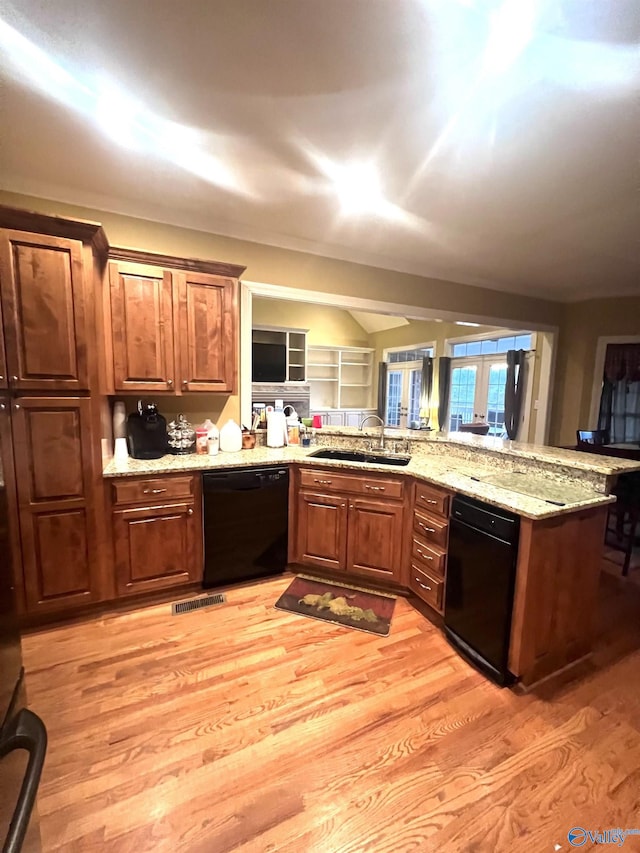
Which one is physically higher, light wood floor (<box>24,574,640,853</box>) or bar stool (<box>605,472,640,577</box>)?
bar stool (<box>605,472,640,577</box>)

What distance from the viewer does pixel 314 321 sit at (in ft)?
24.4

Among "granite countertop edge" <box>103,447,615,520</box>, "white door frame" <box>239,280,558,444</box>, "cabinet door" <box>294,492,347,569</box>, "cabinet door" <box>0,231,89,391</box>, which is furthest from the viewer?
"white door frame" <box>239,280,558,444</box>

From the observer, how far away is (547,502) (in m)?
1.81

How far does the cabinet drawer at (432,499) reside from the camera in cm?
222

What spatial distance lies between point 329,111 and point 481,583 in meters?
2.43

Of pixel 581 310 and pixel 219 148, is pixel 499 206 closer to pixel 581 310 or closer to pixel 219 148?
pixel 219 148

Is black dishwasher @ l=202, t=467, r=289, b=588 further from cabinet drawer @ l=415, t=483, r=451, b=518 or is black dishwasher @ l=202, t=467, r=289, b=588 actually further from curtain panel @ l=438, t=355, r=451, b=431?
curtain panel @ l=438, t=355, r=451, b=431

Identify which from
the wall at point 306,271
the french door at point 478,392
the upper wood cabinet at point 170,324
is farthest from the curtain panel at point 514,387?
the upper wood cabinet at point 170,324

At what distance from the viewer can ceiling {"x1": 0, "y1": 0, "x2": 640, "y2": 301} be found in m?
1.24

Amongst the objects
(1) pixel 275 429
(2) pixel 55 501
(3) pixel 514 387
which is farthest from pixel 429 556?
(3) pixel 514 387

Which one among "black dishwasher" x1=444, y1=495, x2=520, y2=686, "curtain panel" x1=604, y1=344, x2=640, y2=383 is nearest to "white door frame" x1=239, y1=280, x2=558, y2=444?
"curtain panel" x1=604, y1=344, x2=640, y2=383

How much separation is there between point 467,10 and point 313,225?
5.85 feet

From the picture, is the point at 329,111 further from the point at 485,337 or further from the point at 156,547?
the point at 485,337

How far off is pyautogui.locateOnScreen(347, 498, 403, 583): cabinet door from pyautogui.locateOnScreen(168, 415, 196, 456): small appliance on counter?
133 cm
